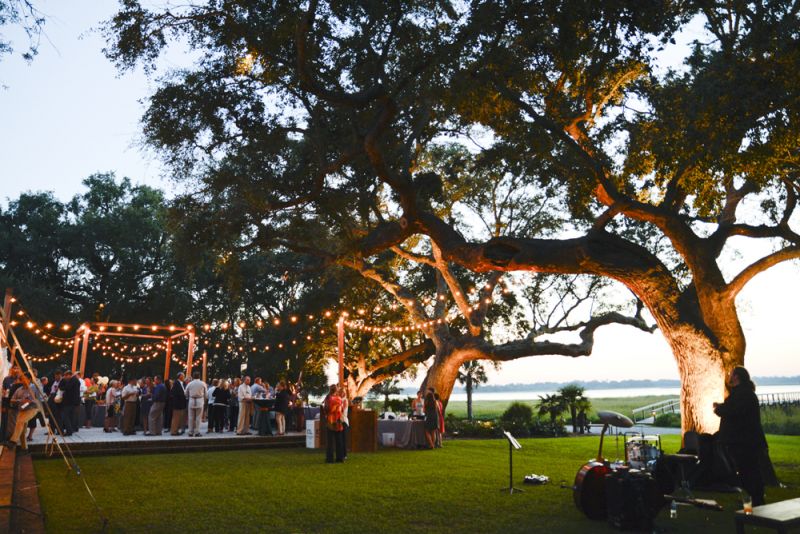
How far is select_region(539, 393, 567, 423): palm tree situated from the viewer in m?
23.6

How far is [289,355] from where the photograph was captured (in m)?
30.3

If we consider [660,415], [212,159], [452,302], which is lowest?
[660,415]

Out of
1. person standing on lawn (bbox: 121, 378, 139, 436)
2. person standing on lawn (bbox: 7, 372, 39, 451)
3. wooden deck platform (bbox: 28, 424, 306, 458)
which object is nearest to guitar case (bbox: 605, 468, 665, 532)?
person standing on lawn (bbox: 7, 372, 39, 451)

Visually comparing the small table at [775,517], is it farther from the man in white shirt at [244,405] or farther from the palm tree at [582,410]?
the palm tree at [582,410]

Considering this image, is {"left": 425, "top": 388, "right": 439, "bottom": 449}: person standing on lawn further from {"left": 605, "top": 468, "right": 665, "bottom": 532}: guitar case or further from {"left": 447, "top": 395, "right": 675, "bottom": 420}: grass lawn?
{"left": 447, "top": 395, "right": 675, "bottom": 420}: grass lawn

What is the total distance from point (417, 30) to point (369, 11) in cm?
117

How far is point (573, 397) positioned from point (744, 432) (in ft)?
57.6

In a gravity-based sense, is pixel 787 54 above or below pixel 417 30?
below

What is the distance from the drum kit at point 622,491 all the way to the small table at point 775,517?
140cm

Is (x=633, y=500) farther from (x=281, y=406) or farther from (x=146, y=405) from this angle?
(x=146, y=405)

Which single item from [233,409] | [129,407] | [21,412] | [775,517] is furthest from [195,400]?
[775,517]

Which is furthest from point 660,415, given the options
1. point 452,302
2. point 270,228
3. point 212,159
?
point 212,159

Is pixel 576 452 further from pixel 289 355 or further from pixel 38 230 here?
pixel 38 230

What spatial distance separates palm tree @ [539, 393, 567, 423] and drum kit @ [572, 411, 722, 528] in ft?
54.1
